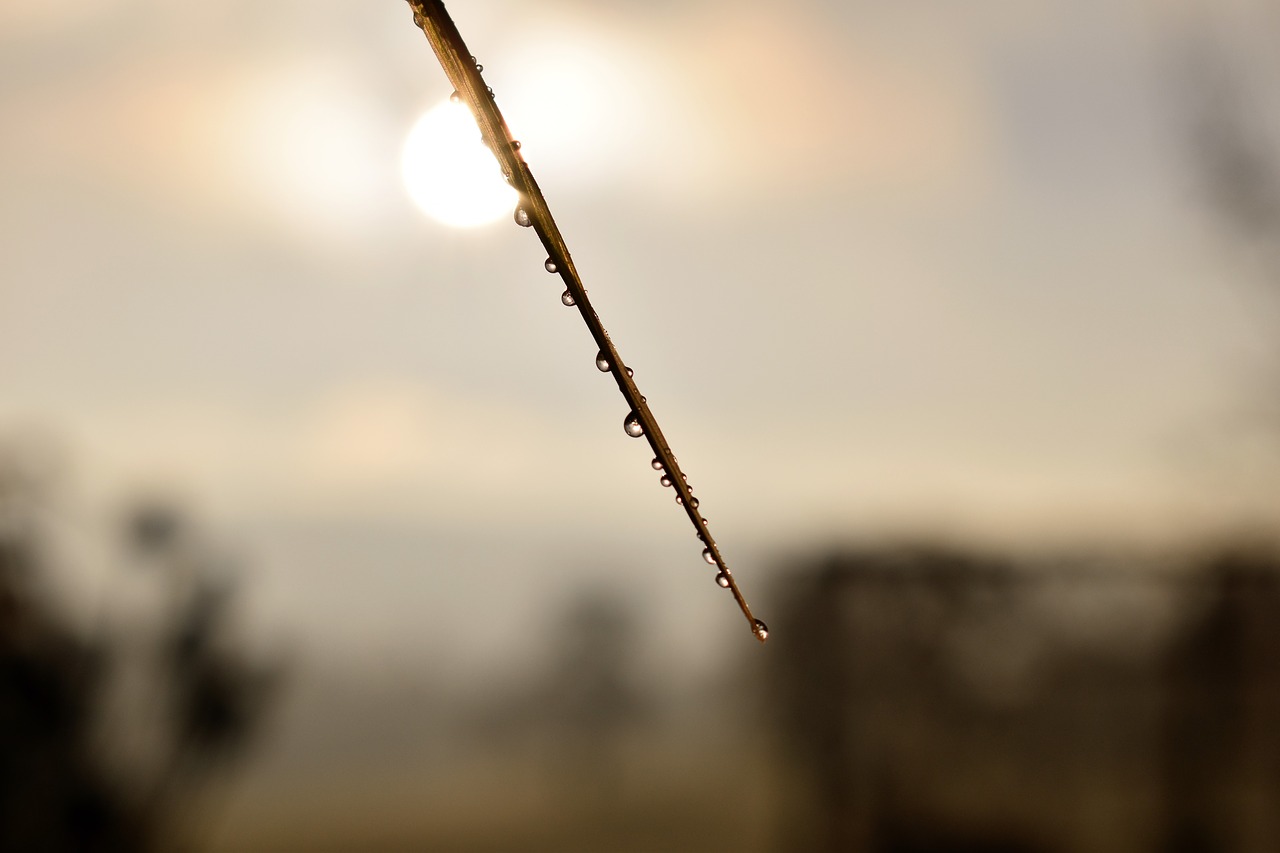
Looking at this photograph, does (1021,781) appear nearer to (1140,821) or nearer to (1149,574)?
(1140,821)

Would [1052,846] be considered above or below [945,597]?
below

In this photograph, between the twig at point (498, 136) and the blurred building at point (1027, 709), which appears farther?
the blurred building at point (1027, 709)

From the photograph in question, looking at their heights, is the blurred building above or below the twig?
below

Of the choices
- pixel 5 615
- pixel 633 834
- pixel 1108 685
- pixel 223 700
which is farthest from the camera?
pixel 633 834

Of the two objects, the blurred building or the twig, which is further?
the blurred building

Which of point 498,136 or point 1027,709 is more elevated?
point 498,136

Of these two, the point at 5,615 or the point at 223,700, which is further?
the point at 223,700

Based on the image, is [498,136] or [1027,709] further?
[1027,709]

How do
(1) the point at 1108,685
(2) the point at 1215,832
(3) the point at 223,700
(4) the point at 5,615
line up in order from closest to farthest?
(4) the point at 5,615 → (3) the point at 223,700 → (2) the point at 1215,832 → (1) the point at 1108,685

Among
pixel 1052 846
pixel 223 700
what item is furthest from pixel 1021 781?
pixel 223 700

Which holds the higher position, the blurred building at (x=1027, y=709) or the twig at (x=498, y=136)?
the twig at (x=498, y=136)

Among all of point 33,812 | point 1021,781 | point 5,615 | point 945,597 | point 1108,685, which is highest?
point 5,615
